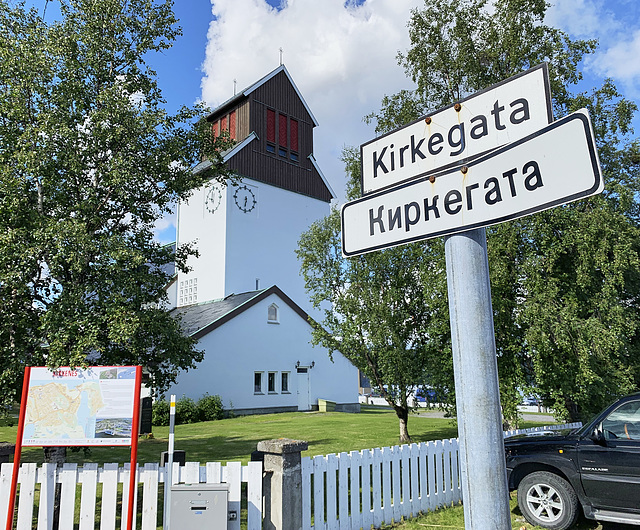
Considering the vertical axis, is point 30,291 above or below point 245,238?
below

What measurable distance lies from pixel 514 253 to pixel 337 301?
5.17 m

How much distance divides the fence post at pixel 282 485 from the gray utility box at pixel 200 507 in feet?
1.92

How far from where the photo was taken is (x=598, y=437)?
6730 millimetres

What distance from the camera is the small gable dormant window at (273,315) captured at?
1059 inches

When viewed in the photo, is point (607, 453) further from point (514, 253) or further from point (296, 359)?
point (296, 359)

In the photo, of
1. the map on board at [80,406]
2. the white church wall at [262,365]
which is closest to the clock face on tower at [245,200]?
the white church wall at [262,365]

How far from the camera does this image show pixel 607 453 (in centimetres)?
658

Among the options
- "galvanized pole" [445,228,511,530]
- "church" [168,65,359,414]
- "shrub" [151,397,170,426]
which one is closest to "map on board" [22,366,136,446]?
"galvanized pole" [445,228,511,530]

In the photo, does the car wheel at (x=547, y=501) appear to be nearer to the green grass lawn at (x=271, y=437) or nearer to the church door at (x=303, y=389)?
the green grass lawn at (x=271, y=437)

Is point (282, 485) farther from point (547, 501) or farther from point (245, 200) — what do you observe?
point (245, 200)

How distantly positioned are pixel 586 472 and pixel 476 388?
604cm

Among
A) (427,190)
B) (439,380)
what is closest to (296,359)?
(439,380)

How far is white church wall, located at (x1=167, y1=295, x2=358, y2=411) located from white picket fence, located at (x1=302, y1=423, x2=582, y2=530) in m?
16.7

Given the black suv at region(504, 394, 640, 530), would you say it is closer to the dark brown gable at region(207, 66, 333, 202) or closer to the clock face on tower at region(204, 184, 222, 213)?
the dark brown gable at region(207, 66, 333, 202)
